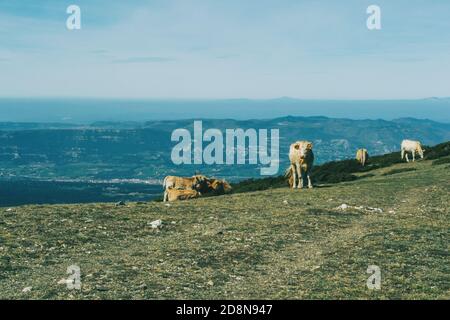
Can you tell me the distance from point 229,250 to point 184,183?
23613 millimetres

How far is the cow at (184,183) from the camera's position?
39344 millimetres

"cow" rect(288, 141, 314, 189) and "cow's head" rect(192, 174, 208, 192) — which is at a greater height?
"cow" rect(288, 141, 314, 189)

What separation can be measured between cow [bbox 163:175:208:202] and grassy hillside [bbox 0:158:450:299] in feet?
39.7

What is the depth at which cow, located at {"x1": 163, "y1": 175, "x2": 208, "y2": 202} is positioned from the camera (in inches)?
1549

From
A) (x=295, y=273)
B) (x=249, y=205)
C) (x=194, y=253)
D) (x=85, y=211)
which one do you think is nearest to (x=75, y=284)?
(x=194, y=253)

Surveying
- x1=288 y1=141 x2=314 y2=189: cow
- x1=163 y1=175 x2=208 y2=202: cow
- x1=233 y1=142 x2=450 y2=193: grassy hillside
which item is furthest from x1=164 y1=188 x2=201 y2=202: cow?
x1=233 y1=142 x2=450 y2=193: grassy hillside

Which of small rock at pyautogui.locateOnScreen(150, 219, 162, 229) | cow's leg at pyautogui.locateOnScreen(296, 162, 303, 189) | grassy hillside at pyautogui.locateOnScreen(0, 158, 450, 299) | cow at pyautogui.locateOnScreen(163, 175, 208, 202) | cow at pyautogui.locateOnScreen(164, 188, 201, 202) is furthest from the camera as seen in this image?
cow at pyautogui.locateOnScreen(163, 175, 208, 202)

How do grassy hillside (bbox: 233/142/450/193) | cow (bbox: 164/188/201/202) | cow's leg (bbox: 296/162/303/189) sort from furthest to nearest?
grassy hillside (bbox: 233/142/450/193), cow (bbox: 164/188/201/202), cow's leg (bbox: 296/162/303/189)

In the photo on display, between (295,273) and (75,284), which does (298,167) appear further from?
(75,284)

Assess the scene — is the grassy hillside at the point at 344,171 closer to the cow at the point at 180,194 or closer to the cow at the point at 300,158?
the cow at the point at 300,158

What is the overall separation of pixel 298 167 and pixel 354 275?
69.4ft

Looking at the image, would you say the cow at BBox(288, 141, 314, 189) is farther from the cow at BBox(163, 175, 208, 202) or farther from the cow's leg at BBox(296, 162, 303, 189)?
the cow at BBox(163, 175, 208, 202)

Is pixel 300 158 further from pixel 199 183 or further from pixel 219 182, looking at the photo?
pixel 219 182

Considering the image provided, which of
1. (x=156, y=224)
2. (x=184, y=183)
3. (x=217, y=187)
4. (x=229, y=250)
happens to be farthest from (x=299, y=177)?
(x=229, y=250)
